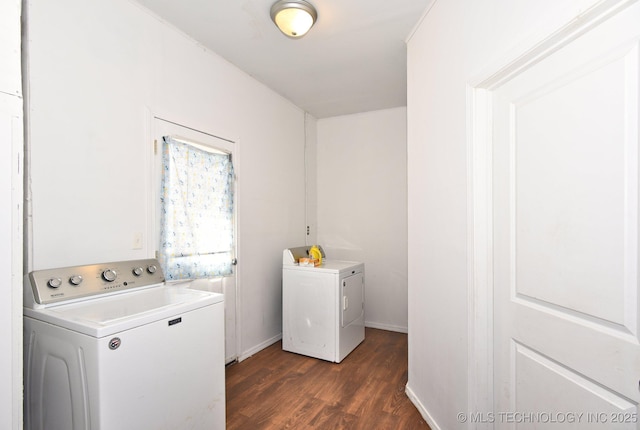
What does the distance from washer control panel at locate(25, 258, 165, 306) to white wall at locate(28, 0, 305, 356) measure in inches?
4.3

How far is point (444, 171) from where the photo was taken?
1.79m

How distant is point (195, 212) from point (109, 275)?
0.80 metres

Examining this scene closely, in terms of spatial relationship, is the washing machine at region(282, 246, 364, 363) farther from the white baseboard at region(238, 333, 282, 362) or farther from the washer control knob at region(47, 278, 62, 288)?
the washer control knob at region(47, 278, 62, 288)

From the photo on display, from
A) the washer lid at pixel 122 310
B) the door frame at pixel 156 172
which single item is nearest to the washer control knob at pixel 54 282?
the washer lid at pixel 122 310

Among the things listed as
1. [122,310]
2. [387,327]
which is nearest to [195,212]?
[122,310]

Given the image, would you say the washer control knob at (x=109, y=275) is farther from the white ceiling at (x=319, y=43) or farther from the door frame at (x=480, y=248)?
the door frame at (x=480, y=248)

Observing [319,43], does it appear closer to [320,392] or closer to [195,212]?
[195,212]

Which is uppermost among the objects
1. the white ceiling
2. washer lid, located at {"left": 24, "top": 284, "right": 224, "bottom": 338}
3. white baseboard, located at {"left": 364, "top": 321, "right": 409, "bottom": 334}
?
the white ceiling

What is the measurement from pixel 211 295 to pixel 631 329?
5.51ft

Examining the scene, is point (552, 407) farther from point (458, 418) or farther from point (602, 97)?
point (602, 97)

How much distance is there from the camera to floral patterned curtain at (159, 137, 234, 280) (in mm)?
2188

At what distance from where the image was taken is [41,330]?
1.36 m

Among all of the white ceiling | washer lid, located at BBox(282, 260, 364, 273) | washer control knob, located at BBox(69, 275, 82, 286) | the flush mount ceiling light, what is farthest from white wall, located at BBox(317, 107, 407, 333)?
washer control knob, located at BBox(69, 275, 82, 286)

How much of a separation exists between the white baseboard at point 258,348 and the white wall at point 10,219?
1887 millimetres
